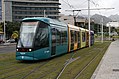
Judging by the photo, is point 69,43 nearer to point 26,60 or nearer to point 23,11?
point 26,60

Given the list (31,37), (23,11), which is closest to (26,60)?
(31,37)

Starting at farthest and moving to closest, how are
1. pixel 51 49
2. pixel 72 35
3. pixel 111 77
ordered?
pixel 72 35 → pixel 51 49 → pixel 111 77

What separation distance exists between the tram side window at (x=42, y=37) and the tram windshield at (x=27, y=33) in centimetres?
35

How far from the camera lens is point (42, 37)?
1870 centimetres

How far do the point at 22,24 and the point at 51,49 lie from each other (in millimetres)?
2928

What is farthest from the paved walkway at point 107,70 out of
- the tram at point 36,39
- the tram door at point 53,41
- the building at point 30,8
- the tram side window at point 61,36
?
the building at point 30,8

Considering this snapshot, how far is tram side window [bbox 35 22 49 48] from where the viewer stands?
18188 millimetres

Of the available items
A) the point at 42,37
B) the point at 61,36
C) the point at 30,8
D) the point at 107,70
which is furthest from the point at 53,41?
the point at 30,8

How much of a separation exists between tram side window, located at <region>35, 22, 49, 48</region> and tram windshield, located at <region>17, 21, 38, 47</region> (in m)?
0.35

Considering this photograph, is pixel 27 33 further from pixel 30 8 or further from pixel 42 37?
pixel 30 8

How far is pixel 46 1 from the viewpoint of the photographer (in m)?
143

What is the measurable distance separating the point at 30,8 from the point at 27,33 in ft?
412

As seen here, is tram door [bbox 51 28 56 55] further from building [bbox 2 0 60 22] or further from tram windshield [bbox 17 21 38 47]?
building [bbox 2 0 60 22]

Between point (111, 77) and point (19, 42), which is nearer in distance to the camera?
point (111, 77)
